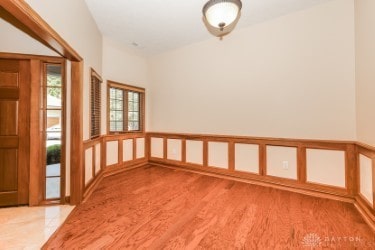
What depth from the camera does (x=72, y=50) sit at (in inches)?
87.6

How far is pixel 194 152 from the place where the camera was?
406 centimetres

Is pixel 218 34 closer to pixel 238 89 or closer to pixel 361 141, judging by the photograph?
pixel 238 89

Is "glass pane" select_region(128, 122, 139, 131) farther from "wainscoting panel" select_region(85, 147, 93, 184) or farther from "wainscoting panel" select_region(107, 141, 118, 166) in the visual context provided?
"wainscoting panel" select_region(85, 147, 93, 184)

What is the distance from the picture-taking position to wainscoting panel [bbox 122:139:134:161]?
421 cm

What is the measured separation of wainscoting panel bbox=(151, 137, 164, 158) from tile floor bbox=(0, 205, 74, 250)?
2.41m

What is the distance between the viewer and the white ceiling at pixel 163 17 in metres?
2.70

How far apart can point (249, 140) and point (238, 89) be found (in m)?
1.01

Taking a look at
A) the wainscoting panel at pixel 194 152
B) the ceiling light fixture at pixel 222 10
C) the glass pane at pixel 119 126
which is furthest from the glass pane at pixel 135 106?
the ceiling light fixture at pixel 222 10

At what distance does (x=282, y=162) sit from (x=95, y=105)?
355cm

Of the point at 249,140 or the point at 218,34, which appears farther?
the point at 218,34

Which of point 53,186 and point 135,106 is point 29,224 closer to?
point 53,186

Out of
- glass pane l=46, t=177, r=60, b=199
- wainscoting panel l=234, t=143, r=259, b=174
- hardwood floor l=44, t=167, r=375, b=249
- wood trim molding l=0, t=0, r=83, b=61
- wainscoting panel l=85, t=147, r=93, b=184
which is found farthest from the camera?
wainscoting panel l=234, t=143, r=259, b=174

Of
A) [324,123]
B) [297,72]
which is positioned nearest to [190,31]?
[297,72]

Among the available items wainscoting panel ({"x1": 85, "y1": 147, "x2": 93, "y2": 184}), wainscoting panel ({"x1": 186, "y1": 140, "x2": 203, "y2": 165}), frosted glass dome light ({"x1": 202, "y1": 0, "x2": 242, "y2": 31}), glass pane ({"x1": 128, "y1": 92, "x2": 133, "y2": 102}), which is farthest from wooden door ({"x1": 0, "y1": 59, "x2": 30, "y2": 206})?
wainscoting panel ({"x1": 186, "y1": 140, "x2": 203, "y2": 165})
